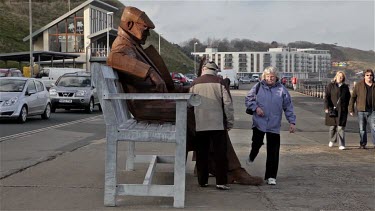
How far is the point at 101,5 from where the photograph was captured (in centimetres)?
7200

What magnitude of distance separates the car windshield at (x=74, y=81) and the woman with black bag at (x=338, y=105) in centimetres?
1447

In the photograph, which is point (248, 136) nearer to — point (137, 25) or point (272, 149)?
point (272, 149)

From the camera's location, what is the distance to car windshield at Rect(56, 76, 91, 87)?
2450 cm

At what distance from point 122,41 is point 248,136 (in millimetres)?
8518

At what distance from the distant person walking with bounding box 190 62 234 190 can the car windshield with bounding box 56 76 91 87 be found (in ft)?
59.3

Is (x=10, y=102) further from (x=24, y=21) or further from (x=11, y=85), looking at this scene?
(x=24, y=21)

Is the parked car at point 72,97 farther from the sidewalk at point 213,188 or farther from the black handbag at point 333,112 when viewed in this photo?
the black handbag at point 333,112

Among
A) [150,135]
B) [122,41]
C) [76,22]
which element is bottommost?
[150,135]

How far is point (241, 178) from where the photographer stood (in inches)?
293

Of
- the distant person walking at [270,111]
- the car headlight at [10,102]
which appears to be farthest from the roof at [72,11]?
the distant person walking at [270,111]

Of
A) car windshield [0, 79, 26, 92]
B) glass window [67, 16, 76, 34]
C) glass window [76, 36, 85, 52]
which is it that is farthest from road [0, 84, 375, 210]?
glass window [67, 16, 76, 34]

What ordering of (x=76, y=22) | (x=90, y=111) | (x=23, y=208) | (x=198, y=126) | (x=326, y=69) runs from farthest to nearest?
1. (x=326, y=69)
2. (x=76, y=22)
3. (x=90, y=111)
4. (x=198, y=126)
5. (x=23, y=208)

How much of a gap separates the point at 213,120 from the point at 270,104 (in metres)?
1.16

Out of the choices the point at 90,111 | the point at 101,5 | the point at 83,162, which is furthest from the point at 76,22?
the point at 83,162
